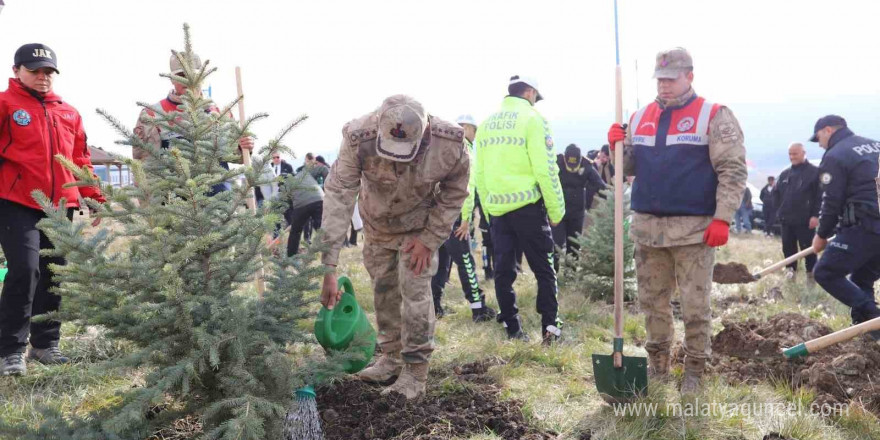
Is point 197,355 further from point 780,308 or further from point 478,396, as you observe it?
point 780,308

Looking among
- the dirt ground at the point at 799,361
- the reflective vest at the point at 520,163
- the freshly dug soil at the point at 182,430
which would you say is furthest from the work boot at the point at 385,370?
the dirt ground at the point at 799,361

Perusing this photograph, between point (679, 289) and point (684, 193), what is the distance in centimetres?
64

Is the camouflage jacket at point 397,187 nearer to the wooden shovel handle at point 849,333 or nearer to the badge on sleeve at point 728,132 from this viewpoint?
the badge on sleeve at point 728,132

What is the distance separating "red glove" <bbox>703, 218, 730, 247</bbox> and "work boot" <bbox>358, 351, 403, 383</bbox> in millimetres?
2031

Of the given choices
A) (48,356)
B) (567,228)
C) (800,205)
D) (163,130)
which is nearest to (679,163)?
(163,130)

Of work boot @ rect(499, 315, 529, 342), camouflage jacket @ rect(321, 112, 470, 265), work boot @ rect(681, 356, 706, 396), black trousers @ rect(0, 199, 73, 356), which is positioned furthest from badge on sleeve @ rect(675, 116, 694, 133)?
black trousers @ rect(0, 199, 73, 356)

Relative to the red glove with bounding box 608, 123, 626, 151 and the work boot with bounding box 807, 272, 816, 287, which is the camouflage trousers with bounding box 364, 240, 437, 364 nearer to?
the red glove with bounding box 608, 123, 626, 151

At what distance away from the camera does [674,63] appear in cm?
386

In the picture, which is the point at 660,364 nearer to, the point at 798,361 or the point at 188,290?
the point at 798,361

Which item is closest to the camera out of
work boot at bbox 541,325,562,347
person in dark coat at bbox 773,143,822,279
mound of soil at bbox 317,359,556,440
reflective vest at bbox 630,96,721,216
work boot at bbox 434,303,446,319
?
mound of soil at bbox 317,359,556,440

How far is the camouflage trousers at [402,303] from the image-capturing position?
367cm

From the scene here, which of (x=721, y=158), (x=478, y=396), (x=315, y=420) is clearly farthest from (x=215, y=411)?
(x=721, y=158)

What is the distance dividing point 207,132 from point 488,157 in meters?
2.74

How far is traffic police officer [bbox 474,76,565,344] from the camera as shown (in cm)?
495
